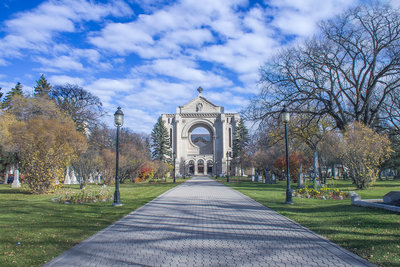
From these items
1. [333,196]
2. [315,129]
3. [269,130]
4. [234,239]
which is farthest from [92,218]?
[315,129]

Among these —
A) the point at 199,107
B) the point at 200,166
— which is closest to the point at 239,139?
the point at 200,166

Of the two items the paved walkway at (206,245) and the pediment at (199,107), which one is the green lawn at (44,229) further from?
the pediment at (199,107)

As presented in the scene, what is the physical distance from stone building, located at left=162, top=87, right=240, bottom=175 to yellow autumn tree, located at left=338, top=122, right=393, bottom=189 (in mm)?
51190

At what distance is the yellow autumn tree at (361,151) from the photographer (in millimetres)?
18656

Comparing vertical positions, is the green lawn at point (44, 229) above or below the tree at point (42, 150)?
below

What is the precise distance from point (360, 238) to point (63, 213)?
9.03 m

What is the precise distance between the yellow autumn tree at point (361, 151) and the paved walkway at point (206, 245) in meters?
12.5

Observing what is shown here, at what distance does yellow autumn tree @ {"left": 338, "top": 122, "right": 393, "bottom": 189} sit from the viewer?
18.7m

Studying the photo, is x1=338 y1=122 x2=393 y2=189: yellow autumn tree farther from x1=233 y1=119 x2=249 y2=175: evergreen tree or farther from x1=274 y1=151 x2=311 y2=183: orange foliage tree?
x1=233 y1=119 x2=249 y2=175: evergreen tree

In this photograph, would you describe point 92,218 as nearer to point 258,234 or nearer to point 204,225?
point 204,225

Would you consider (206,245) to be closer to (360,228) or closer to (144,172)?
(360,228)

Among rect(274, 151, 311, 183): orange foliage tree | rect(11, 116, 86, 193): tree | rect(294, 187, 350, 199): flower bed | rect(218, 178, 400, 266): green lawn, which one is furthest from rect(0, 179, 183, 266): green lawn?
rect(274, 151, 311, 183): orange foliage tree

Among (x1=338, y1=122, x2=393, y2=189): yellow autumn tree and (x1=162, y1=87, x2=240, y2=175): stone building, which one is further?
(x1=162, y1=87, x2=240, y2=175): stone building

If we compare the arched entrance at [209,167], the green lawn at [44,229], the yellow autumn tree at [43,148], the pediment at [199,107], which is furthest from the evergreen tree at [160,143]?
the green lawn at [44,229]
